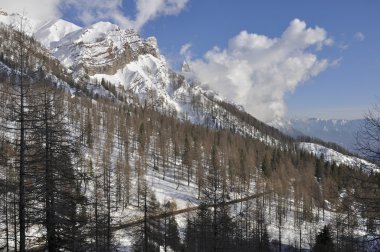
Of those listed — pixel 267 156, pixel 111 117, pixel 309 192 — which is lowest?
pixel 309 192

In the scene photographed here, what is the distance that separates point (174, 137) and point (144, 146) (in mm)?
16022

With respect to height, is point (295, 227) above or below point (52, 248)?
below

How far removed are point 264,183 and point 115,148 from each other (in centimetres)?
4382

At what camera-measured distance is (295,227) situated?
3406 inches

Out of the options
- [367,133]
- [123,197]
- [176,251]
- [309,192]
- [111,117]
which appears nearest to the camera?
[367,133]

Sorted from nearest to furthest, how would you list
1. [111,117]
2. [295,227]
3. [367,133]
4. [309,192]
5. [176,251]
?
[367,133] → [176,251] → [295,227] → [309,192] → [111,117]

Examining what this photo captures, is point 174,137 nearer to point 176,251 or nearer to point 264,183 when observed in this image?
point 264,183

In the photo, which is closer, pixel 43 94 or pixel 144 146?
pixel 43 94

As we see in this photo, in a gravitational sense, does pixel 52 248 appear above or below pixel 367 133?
below

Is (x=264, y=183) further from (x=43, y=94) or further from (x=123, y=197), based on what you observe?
(x=43, y=94)

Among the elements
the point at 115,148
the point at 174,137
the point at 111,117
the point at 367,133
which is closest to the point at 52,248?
the point at 367,133

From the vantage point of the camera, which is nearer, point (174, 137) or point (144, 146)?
point (144, 146)

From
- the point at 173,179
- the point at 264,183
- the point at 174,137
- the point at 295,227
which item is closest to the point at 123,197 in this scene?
the point at 173,179

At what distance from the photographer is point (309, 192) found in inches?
3890
